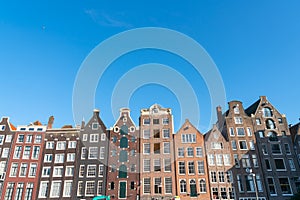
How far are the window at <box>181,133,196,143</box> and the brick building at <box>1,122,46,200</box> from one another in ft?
103

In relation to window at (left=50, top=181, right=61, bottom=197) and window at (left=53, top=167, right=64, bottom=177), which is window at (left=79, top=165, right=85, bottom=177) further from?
window at (left=50, top=181, right=61, bottom=197)

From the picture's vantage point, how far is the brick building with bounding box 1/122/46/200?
Result: 164ft

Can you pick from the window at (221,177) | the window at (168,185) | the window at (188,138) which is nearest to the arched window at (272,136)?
the window at (221,177)

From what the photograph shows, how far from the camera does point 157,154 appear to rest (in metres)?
52.6

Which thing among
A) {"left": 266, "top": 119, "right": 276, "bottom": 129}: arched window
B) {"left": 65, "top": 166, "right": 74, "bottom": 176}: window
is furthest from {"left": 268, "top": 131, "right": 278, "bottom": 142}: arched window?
{"left": 65, "top": 166, "right": 74, "bottom": 176}: window

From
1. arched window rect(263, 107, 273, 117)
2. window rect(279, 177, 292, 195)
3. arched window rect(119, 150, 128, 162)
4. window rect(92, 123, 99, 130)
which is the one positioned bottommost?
A: window rect(279, 177, 292, 195)

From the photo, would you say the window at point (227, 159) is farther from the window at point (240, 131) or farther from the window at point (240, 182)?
the window at point (240, 131)

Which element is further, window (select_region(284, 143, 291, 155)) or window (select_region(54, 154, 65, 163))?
window (select_region(54, 154, 65, 163))

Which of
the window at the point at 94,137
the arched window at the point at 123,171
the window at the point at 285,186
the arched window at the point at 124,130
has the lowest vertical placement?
the window at the point at 285,186

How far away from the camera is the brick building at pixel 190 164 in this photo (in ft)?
160

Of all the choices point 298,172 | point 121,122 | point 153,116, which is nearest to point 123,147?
point 121,122

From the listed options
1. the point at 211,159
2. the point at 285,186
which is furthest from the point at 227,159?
the point at 285,186

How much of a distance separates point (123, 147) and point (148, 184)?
948 cm

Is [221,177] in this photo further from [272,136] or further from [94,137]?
[94,137]
